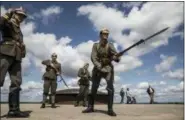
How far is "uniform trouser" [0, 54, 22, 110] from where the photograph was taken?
20.6ft

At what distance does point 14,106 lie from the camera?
638cm

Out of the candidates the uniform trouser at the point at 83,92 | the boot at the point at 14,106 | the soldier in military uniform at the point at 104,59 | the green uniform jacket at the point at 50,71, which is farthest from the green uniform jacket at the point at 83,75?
the boot at the point at 14,106

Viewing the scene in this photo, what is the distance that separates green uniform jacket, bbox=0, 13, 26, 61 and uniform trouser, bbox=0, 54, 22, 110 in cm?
11

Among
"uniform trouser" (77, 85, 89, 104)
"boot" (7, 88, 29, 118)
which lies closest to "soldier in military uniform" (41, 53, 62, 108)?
"uniform trouser" (77, 85, 89, 104)

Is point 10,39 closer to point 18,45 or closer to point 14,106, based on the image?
point 18,45

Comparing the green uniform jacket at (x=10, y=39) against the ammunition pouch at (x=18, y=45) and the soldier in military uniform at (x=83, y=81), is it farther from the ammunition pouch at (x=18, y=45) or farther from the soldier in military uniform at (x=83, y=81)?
the soldier in military uniform at (x=83, y=81)

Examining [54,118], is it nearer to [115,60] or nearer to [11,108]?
[11,108]

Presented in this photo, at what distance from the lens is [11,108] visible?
251 inches

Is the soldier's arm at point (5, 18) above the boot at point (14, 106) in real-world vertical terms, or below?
above

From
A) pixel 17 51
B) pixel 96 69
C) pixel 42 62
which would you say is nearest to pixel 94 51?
pixel 96 69

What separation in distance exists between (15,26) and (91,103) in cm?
231

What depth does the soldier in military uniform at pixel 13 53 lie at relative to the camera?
6.29 m

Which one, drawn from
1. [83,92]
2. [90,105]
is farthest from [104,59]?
[83,92]

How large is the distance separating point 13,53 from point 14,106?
3.16ft
